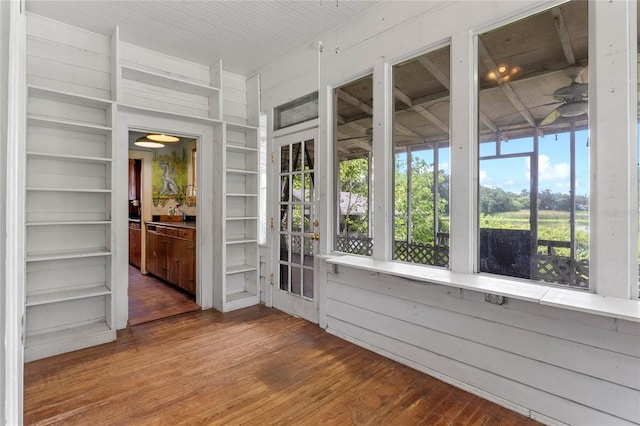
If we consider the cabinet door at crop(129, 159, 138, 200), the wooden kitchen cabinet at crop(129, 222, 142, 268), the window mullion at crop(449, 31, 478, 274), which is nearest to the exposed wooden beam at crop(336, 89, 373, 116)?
the window mullion at crop(449, 31, 478, 274)

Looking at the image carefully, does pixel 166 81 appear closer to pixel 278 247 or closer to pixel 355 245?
pixel 278 247

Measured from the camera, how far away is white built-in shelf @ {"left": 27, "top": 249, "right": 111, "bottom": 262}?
2684 mm

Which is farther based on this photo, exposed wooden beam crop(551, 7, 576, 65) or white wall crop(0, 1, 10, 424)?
exposed wooden beam crop(551, 7, 576, 65)

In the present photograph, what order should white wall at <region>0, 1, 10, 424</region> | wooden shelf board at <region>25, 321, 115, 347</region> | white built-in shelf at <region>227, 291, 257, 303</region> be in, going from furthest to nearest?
white built-in shelf at <region>227, 291, 257, 303</region>
wooden shelf board at <region>25, 321, 115, 347</region>
white wall at <region>0, 1, 10, 424</region>

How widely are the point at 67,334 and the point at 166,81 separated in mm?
2629

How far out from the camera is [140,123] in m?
3.35

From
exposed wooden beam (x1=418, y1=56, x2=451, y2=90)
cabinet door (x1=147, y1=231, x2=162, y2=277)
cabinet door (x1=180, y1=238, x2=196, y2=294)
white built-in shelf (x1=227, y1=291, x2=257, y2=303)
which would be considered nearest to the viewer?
exposed wooden beam (x1=418, y1=56, x2=451, y2=90)

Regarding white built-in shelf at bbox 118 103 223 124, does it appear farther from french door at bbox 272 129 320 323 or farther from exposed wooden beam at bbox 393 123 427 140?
exposed wooden beam at bbox 393 123 427 140

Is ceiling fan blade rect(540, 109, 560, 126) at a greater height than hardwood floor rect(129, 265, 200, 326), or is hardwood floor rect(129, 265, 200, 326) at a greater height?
ceiling fan blade rect(540, 109, 560, 126)

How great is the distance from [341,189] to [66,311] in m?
2.86

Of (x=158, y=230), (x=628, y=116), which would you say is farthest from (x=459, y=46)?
(x=158, y=230)

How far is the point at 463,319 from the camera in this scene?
7.20 feet

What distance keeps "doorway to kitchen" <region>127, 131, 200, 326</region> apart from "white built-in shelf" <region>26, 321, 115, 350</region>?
2.17 ft

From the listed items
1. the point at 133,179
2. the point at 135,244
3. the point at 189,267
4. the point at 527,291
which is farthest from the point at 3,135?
the point at 133,179
